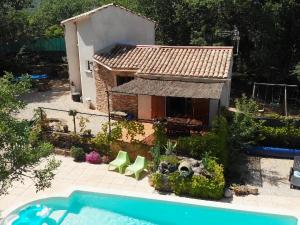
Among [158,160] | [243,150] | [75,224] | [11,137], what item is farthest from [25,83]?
[243,150]

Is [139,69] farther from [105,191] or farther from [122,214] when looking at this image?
[122,214]

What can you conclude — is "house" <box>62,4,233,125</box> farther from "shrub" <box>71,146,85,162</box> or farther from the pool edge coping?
the pool edge coping

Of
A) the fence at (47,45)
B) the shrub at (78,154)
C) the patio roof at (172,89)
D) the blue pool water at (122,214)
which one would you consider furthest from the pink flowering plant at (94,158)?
the fence at (47,45)

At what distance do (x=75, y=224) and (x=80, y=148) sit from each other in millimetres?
7511

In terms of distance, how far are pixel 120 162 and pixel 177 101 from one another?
732 cm

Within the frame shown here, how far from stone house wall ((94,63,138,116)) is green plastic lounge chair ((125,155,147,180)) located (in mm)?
7246

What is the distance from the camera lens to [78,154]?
2692 cm

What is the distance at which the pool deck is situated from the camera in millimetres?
21422

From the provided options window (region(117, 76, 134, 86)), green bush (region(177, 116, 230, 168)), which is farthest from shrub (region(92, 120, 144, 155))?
window (region(117, 76, 134, 86))

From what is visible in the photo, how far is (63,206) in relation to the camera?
22266 mm

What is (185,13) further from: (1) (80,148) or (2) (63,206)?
(2) (63,206)

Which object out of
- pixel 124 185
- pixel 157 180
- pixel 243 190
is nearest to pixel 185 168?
pixel 157 180

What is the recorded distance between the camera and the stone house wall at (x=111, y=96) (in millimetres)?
31922

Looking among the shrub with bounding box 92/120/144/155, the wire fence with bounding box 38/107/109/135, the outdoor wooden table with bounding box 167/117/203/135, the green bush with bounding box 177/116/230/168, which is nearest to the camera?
the green bush with bounding box 177/116/230/168
